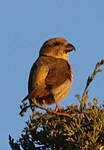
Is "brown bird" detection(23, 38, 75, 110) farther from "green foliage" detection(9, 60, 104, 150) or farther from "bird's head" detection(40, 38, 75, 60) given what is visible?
"green foliage" detection(9, 60, 104, 150)

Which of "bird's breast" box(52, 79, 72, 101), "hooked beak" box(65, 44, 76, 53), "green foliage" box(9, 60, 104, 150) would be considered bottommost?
"green foliage" box(9, 60, 104, 150)

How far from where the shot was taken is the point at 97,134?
16.9ft

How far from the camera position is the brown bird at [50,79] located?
7908 millimetres

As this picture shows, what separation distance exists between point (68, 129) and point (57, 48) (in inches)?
201

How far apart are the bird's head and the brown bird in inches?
2.8

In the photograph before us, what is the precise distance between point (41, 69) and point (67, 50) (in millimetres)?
1646

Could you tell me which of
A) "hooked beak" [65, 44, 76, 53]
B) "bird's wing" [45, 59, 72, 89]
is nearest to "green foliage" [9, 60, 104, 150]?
"bird's wing" [45, 59, 72, 89]

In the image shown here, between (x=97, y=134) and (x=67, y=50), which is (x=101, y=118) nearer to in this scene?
(x=97, y=134)

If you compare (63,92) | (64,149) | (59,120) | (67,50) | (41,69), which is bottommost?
(64,149)

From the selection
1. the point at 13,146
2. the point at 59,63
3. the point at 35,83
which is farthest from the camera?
the point at 59,63

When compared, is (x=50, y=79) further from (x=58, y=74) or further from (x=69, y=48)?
(x=69, y=48)

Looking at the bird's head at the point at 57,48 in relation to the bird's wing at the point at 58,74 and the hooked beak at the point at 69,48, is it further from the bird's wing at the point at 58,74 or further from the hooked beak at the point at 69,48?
Answer: the bird's wing at the point at 58,74

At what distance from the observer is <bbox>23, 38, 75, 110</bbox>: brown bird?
791cm

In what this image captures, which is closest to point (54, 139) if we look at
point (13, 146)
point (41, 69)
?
point (13, 146)
